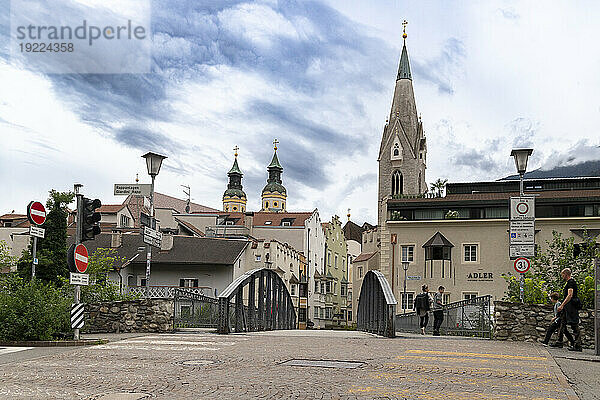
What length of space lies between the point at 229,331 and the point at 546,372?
1111 centimetres

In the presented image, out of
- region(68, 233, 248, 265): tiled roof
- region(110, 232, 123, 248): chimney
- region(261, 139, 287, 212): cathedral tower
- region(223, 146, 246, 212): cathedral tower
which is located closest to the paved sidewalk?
region(68, 233, 248, 265): tiled roof

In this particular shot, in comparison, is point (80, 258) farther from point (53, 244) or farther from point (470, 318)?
point (53, 244)

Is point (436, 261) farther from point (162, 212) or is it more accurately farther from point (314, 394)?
point (314, 394)

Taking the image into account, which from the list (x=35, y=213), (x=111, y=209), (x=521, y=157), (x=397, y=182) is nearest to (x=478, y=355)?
(x=521, y=157)

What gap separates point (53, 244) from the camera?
153 ft

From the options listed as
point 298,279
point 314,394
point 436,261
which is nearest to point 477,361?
point 314,394

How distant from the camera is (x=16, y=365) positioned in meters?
11.5

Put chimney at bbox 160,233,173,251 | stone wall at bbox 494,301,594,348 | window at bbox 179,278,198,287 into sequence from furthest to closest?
1. chimney at bbox 160,233,173,251
2. window at bbox 179,278,198,287
3. stone wall at bbox 494,301,594,348

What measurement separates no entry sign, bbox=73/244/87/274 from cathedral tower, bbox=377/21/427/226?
78392 mm

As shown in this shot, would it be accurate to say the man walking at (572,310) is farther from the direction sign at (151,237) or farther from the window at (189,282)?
the window at (189,282)

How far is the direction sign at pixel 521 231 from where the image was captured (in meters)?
21.4

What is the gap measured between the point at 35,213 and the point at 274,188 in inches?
5493

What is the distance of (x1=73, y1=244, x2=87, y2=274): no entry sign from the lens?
620 inches

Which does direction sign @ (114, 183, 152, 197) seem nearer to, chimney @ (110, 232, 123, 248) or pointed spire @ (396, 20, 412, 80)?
chimney @ (110, 232, 123, 248)
